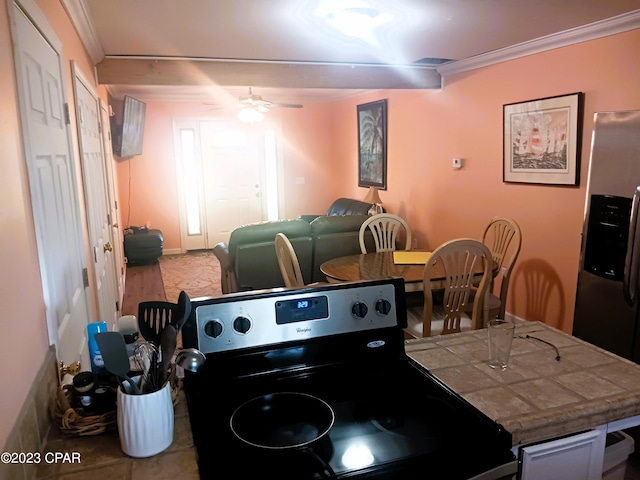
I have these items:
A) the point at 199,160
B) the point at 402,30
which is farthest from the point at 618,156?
the point at 199,160

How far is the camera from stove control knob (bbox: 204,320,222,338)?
1124mm

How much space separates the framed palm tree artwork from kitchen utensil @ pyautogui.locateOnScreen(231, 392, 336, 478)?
5363 mm

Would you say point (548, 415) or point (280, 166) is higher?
point (280, 166)

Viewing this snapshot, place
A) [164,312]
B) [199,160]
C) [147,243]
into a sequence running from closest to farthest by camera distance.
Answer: [164,312] < [147,243] < [199,160]

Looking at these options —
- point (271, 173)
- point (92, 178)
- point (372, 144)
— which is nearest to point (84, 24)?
point (92, 178)

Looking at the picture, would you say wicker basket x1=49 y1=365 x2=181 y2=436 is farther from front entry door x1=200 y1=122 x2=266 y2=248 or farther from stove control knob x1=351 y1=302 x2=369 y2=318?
front entry door x1=200 y1=122 x2=266 y2=248

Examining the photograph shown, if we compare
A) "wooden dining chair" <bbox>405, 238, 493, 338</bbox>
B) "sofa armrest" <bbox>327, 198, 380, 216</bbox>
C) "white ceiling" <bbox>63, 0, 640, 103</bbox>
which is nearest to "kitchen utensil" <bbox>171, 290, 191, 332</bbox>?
"wooden dining chair" <bbox>405, 238, 493, 338</bbox>

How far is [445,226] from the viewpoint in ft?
16.4

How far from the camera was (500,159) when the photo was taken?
4.15 m

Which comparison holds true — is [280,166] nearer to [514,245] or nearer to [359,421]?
[514,245]

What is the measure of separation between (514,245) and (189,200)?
17.0ft

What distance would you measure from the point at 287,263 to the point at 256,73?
74.8 inches

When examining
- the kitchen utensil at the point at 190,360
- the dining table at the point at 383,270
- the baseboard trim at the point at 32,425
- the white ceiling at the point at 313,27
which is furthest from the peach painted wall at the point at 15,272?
the dining table at the point at 383,270
